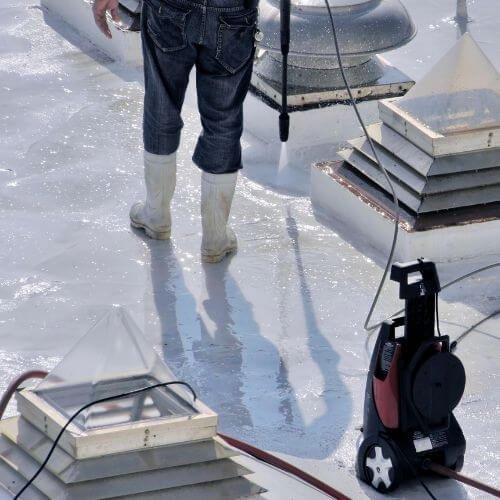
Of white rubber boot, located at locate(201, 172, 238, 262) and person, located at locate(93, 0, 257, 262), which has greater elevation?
person, located at locate(93, 0, 257, 262)

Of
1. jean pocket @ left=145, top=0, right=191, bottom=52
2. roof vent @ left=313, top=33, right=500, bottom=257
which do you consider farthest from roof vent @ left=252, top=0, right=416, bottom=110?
jean pocket @ left=145, top=0, right=191, bottom=52

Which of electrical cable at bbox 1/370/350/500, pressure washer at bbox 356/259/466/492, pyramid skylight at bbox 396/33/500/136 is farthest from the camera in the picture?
pyramid skylight at bbox 396/33/500/136

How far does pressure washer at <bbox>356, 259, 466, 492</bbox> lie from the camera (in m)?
2.91

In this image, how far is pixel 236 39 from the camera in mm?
3955

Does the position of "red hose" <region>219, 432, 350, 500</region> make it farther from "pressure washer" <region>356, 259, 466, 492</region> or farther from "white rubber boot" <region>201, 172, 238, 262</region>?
"white rubber boot" <region>201, 172, 238, 262</region>

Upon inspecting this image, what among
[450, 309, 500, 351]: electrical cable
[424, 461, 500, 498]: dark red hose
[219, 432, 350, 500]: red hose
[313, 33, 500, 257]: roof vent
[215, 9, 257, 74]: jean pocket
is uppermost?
[215, 9, 257, 74]: jean pocket

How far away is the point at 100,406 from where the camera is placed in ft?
8.82

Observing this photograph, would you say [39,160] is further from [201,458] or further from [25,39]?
[201,458]

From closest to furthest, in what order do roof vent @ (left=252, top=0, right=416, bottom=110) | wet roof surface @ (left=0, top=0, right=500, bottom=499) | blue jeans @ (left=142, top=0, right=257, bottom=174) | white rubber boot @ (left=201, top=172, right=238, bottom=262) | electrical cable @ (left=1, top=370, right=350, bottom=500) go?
electrical cable @ (left=1, top=370, right=350, bottom=500) → wet roof surface @ (left=0, top=0, right=500, bottom=499) → blue jeans @ (left=142, top=0, right=257, bottom=174) → white rubber boot @ (left=201, top=172, right=238, bottom=262) → roof vent @ (left=252, top=0, right=416, bottom=110)

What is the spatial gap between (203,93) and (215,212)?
1.36ft

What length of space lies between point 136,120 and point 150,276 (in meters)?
1.38

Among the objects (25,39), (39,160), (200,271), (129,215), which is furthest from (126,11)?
(200,271)

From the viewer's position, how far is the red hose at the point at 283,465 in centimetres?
→ 298

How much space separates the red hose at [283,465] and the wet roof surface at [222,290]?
0.11m
